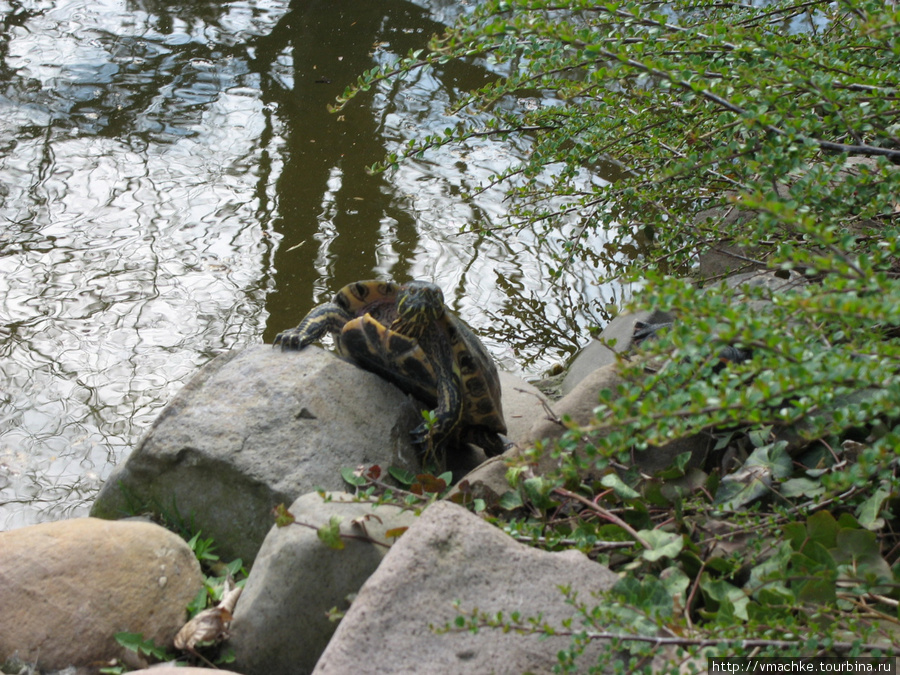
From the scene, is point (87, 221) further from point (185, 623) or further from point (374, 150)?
point (185, 623)

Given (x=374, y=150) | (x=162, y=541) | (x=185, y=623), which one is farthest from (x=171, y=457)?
(x=374, y=150)

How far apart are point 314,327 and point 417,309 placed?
1.87 ft

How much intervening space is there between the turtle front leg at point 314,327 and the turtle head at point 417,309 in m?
0.41

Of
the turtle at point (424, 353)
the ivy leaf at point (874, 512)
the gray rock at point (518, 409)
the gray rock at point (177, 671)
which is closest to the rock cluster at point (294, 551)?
the turtle at point (424, 353)

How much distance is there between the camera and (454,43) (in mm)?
2844

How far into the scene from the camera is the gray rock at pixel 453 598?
205 centimetres

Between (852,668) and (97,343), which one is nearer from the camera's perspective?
(852,668)

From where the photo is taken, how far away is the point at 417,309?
154 inches

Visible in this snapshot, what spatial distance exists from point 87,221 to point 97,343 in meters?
1.57

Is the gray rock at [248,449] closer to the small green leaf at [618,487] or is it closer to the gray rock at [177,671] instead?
the gray rock at [177,671]

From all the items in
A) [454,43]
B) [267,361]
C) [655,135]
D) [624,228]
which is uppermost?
[454,43]

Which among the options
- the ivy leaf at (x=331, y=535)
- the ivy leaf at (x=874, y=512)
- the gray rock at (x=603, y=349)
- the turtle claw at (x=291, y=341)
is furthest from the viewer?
the gray rock at (x=603, y=349)

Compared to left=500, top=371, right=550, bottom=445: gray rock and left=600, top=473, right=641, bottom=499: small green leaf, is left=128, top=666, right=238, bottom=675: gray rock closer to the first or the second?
left=600, top=473, right=641, bottom=499: small green leaf

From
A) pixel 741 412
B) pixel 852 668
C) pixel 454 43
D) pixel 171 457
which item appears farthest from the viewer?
pixel 171 457
